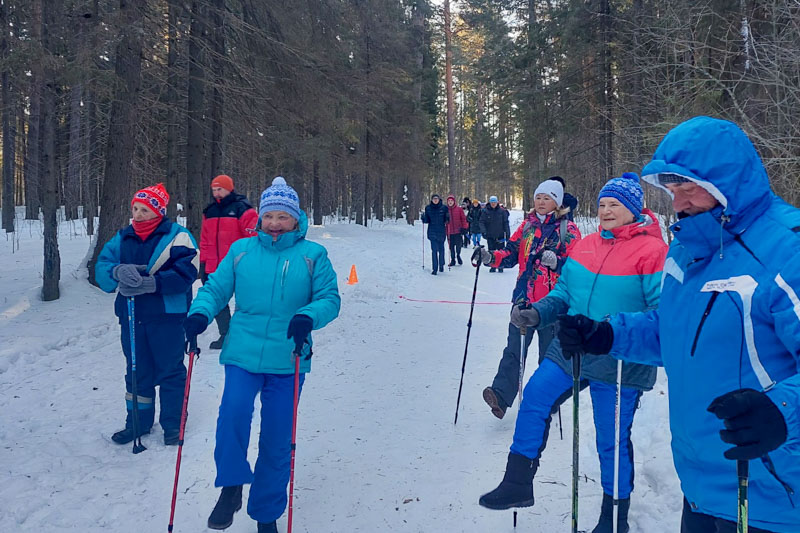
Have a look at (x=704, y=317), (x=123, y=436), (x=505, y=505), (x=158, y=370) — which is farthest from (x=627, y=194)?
(x=123, y=436)

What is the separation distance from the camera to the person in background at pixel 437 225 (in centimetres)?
1521

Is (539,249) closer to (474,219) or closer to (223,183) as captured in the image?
(223,183)

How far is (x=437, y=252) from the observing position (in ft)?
52.0

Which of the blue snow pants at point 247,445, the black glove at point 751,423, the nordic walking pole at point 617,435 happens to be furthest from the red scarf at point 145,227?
the black glove at point 751,423

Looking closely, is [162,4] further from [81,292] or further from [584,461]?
[584,461]

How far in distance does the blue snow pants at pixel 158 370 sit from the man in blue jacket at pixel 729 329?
396cm

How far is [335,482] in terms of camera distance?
161 inches

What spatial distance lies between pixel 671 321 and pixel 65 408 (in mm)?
5517

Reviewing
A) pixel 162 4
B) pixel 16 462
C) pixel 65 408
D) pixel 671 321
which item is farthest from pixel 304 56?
pixel 671 321

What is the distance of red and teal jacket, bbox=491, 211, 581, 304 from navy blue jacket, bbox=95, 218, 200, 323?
9.65 feet

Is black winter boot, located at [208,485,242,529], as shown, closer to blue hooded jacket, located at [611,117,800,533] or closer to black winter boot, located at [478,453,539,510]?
black winter boot, located at [478,453,539,510]

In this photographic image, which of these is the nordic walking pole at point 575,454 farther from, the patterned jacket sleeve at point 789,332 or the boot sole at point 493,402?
the boot sole at point 493,402

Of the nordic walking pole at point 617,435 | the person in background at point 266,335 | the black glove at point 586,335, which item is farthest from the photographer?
the person in background at point 266,335

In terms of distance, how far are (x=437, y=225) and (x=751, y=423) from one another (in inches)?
542
